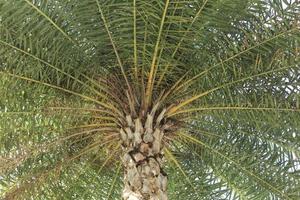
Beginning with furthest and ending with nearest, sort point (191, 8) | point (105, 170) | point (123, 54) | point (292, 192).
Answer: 1. point (105, 170)
2. point (292, 192)
3. point (123, 54)
4. point (191, 8)

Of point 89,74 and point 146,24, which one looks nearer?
point 146,24

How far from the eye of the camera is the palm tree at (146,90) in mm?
5066

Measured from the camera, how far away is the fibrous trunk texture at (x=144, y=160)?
5.00m

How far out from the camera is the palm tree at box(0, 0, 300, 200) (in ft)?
16.6

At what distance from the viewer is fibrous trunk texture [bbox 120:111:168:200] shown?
5004 mm

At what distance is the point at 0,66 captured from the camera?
5445 mm

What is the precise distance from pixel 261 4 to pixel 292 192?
6.63 feet

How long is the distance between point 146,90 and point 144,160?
2.28ft

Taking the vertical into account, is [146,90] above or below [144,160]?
above

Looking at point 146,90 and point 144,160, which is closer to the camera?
point 144,160

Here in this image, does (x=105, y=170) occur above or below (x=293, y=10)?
below

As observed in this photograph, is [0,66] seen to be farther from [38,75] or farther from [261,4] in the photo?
[261,4]

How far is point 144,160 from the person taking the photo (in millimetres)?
5195

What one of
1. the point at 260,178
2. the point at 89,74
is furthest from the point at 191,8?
the point at 260,178
